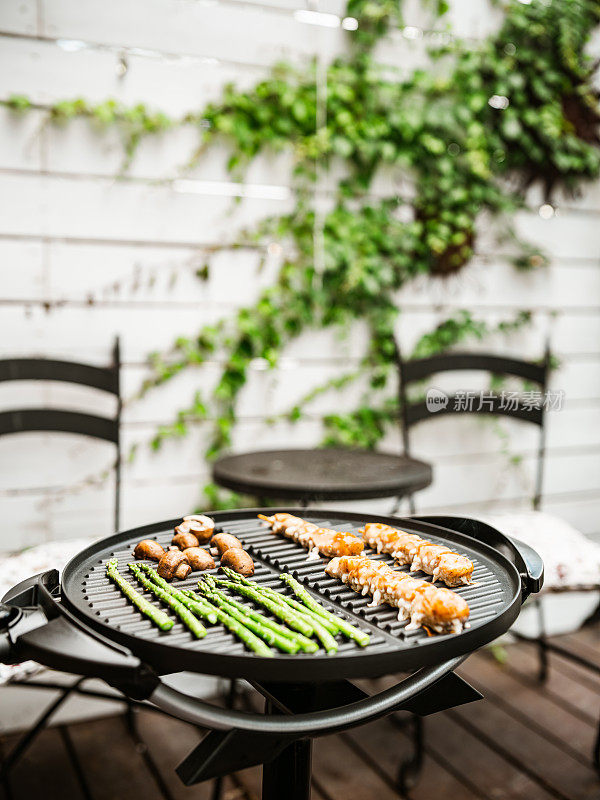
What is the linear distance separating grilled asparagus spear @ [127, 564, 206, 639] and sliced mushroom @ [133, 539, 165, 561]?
6cm

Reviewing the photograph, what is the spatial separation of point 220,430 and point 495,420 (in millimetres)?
1318

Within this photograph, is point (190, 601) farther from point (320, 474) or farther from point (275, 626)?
point (320, 474)

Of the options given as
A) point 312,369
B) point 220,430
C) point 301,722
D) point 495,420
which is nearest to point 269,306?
point 312,369

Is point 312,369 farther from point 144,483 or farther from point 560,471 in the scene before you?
point 560,471

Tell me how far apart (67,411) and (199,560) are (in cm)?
126

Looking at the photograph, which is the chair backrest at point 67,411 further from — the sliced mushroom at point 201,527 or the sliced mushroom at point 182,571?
the sliced mushroom at point 182,571

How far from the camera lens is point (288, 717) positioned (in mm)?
1185

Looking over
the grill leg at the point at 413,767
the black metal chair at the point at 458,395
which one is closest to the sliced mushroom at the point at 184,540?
the grill leg at the point at 413,767

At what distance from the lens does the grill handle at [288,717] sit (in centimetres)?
113

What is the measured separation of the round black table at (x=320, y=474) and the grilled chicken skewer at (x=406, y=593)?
2.33ft

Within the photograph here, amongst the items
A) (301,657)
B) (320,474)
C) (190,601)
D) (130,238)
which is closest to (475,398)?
(320,474)

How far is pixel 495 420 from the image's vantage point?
3453 mm

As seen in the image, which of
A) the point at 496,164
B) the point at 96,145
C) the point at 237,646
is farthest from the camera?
the point at 496,164

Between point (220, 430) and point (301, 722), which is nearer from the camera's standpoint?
point (301, 722)
